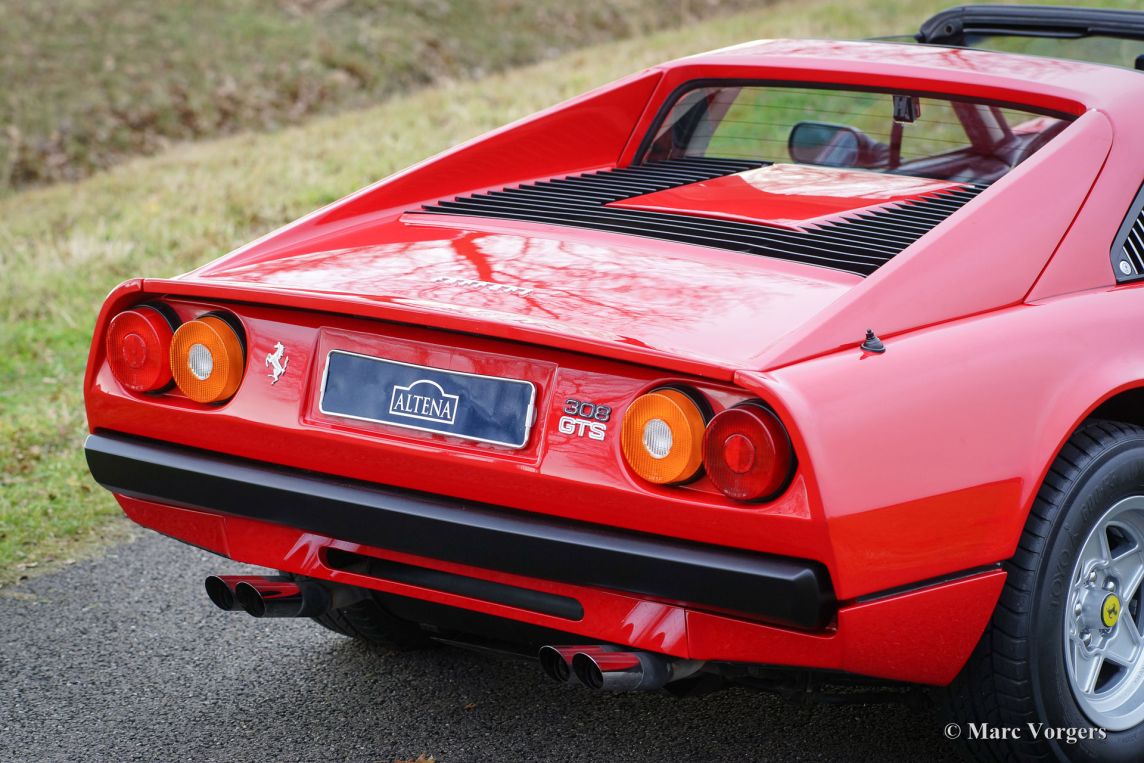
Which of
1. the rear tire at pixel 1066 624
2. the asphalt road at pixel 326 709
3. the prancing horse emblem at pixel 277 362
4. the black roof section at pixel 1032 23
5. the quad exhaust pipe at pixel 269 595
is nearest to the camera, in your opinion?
the rear tire at pixel 1066 624

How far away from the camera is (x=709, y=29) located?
49.4 ft

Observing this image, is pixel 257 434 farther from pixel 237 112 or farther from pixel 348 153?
pixel 237 112

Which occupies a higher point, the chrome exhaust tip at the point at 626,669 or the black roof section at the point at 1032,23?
the black roof section at the point at 1032,23

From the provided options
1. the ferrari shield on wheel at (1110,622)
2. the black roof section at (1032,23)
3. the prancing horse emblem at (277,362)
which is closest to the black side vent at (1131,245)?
the ferrari shield on wheel at (1110,622)

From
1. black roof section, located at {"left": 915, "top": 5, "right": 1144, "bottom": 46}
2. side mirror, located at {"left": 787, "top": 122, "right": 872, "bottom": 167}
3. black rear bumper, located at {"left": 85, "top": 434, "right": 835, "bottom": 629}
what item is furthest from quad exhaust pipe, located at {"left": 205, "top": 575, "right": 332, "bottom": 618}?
black roof section, located at {"left": 915, "top": 5, "right": 1144, "bottom": 46}

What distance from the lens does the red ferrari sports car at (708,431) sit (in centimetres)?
226

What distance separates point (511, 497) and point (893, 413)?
697mm

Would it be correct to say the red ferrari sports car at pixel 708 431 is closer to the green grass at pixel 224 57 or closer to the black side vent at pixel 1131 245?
the black side vent at pixel 1131 245

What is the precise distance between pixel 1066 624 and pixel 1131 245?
0.88 meters

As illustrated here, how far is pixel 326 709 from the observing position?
3.18m

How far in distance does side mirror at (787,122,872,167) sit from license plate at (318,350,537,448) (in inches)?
64.5

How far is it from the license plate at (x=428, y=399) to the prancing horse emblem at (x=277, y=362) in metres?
0.10

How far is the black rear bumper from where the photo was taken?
86.7 inches

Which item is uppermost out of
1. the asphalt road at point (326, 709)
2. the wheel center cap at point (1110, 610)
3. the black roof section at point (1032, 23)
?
the black roof section at point (1032, 23)
